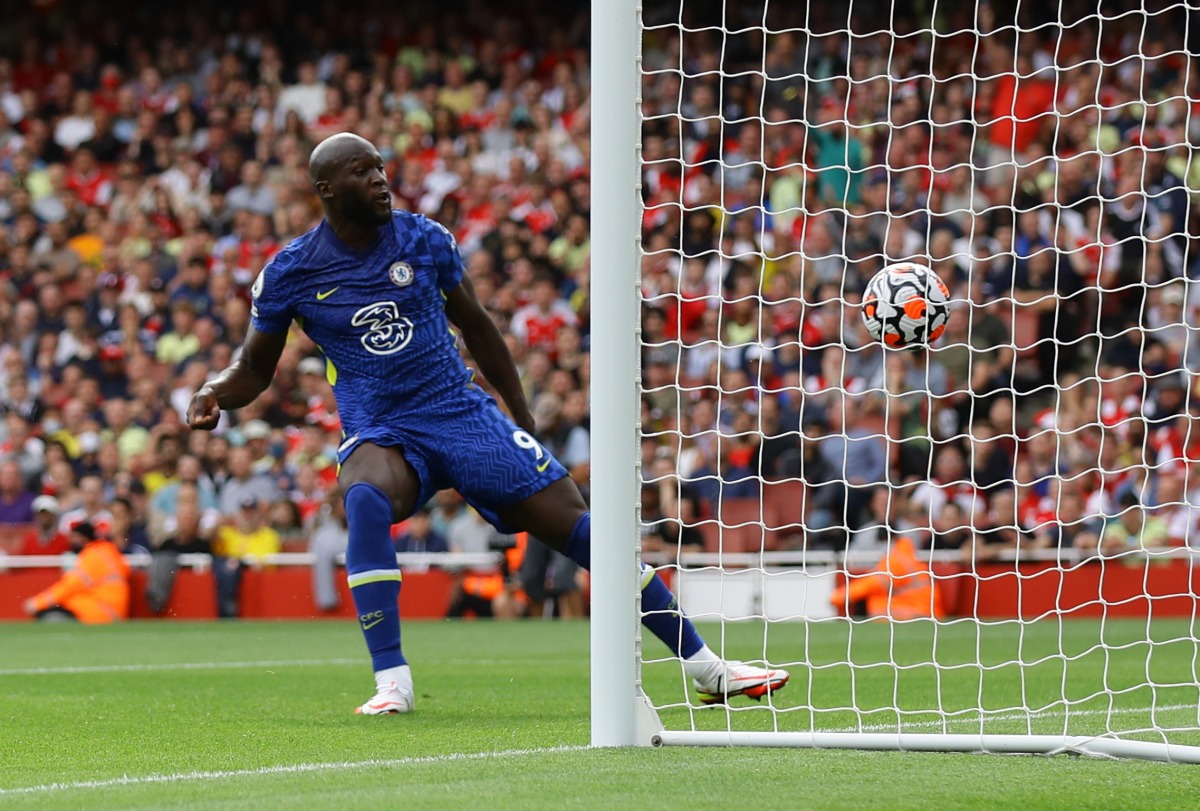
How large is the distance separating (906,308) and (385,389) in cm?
183

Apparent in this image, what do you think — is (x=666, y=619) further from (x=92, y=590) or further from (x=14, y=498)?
A: (x=14, y=498)

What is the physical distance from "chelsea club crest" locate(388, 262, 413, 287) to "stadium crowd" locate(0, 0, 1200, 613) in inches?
210

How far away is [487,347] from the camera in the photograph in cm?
657

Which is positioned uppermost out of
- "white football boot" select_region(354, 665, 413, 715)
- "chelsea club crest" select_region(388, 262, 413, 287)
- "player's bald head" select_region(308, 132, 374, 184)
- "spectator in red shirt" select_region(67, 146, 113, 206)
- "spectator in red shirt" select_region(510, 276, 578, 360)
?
"spectator in red shirt" select_region(67, 146, 113, 206)

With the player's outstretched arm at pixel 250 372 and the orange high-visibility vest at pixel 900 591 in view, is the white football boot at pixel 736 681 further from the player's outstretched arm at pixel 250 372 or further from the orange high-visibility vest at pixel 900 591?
the orange high-visibility vest at pixel 900 591

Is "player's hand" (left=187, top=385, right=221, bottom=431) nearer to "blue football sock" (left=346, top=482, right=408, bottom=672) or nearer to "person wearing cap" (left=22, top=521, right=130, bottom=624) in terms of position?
"blue football sock" (left=346, top=482, right=408, bottom=672)

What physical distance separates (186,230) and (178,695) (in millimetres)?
11051

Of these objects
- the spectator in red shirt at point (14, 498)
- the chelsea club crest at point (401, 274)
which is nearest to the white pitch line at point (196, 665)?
the chelsea club crest at point (401, 274)

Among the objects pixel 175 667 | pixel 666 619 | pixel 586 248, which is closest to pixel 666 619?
pixel 666 619

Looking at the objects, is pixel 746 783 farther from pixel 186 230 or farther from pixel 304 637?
pixel 186 230

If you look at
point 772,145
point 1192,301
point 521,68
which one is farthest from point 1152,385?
point 521,68

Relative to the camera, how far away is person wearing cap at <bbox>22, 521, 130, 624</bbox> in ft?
44.5

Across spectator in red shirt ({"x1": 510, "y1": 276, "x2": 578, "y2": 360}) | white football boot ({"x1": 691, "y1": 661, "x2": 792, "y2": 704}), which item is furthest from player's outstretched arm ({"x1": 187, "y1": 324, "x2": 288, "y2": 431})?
spectator in red shirt ({"x1": 510, "y1": 276, "x2": 578, "y2": 360})

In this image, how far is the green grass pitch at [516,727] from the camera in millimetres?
3867
